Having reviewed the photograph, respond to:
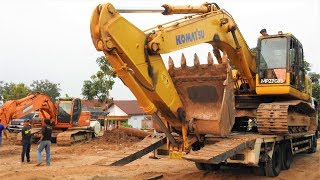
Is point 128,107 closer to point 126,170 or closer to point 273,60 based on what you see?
point 126,170

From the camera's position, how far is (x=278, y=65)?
10977mm

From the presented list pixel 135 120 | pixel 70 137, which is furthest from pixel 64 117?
pixel 135 120

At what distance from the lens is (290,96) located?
438 inches

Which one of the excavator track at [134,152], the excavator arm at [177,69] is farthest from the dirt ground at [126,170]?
the excavator arm at [177,69]

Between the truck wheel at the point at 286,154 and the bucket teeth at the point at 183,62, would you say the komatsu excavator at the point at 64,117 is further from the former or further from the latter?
the truck wheel at the point at 286,154

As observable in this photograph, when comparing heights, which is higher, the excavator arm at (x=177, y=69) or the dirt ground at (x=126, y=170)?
the excavator arm at (x=177, y=69)

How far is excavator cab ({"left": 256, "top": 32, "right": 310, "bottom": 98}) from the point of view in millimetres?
10742

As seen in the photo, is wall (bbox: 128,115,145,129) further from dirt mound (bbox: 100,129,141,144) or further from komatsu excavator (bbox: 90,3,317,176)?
komatsu excavator (bbox: 90,3,317,176)

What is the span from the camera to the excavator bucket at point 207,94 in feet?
27.3

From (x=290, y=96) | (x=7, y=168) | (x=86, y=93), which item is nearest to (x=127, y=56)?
(x=290, y=96)

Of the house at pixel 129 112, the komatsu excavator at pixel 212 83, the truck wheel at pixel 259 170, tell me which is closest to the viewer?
the komatsu excavator at pixel 212 83

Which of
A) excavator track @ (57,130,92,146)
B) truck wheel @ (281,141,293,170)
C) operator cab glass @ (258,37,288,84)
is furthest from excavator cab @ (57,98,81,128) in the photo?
truck wheel @ (281,141,293,170)

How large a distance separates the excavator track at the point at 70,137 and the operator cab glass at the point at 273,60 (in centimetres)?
1132

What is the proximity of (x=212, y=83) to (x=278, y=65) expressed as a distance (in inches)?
124
